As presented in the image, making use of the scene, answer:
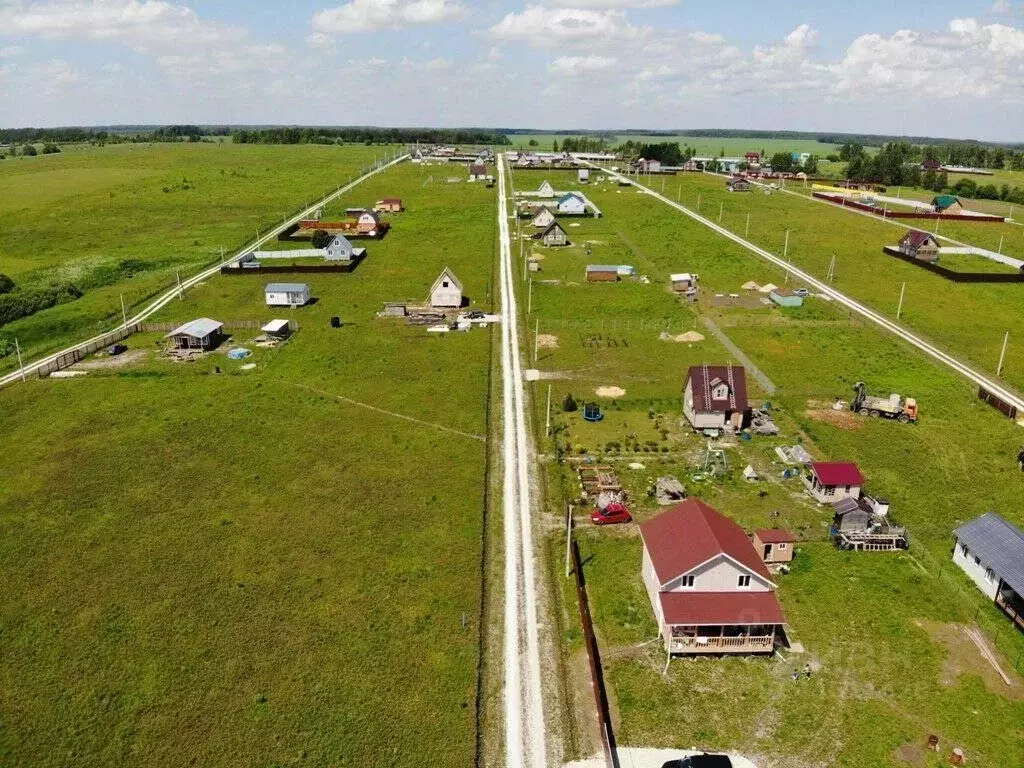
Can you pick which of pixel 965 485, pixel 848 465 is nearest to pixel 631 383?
pixel 848 465

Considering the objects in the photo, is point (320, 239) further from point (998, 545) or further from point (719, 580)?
point (998, 545)

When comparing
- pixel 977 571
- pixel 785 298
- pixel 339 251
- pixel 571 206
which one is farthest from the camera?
pixel 571 206

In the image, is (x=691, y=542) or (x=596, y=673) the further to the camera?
(x=691, y=542)

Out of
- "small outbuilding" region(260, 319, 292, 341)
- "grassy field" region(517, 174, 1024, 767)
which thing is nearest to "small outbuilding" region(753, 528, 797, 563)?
"grassy field" region(517, 174, 1024, 767)

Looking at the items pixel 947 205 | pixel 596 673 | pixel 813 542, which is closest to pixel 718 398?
pixel 813 542

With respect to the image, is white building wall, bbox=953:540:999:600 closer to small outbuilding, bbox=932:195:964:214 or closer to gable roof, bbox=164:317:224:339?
gable roof, bbox=164:317:224:339

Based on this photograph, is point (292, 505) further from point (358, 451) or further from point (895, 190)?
point (895, 190)
